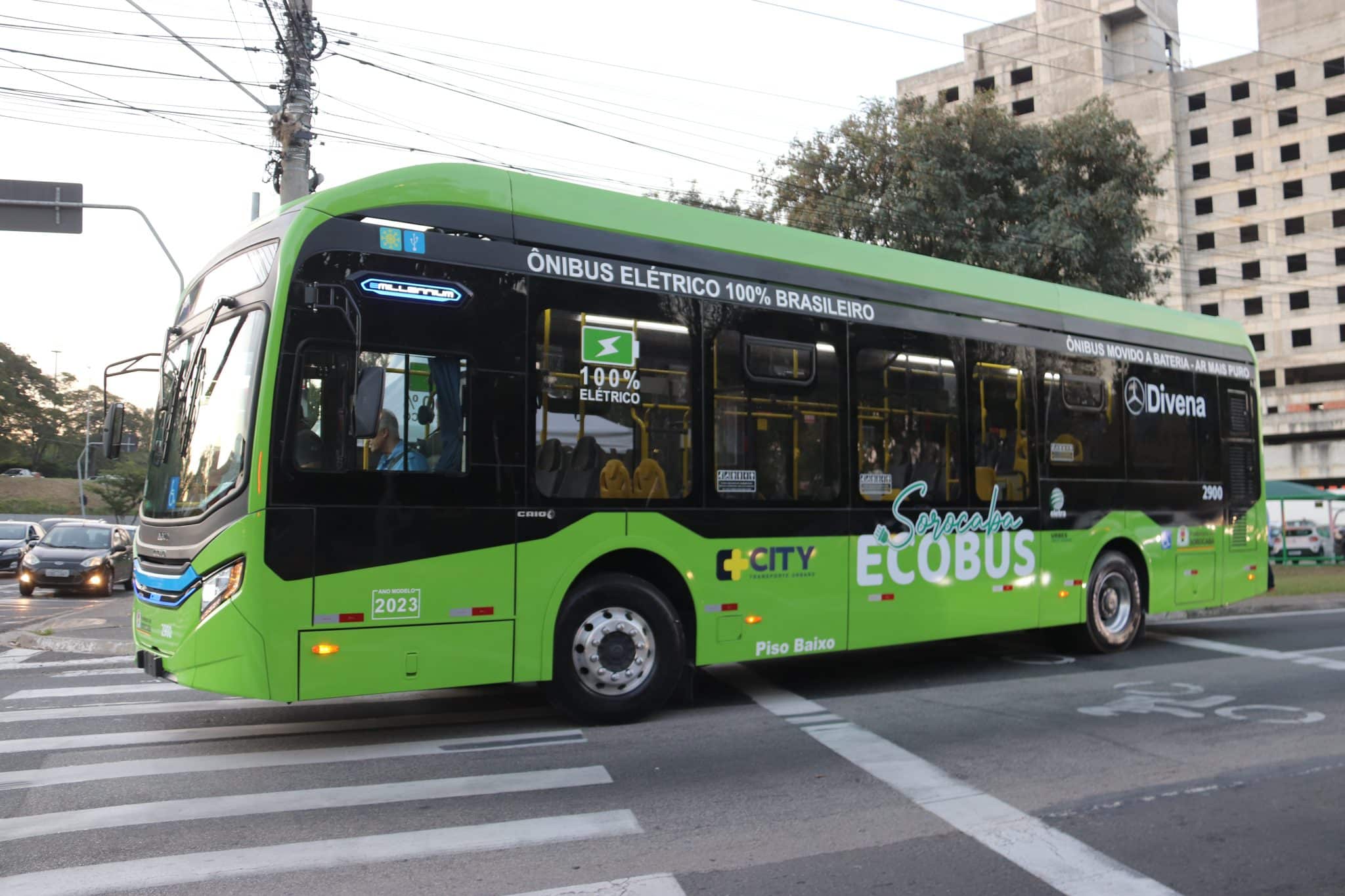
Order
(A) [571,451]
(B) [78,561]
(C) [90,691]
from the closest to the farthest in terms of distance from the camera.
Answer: (A) [571,451] → (C) [90,691] → (B) [78,561]

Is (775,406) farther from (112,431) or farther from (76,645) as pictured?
(76,645)

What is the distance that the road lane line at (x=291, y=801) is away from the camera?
4898 millimetres

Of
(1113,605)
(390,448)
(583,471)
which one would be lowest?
(1113,605)

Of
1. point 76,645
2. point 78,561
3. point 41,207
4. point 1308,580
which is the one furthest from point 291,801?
point 1308,580

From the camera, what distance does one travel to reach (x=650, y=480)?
23.7 feet

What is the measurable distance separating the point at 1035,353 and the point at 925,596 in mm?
2976

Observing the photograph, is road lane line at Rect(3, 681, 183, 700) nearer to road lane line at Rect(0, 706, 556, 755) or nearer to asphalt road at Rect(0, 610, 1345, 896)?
asphalt road at Rect(0, 610, 1345, 896)

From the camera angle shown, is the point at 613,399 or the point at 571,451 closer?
the point at 571,451

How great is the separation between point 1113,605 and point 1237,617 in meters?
5.80

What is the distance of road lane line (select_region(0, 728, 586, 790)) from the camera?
580 cm

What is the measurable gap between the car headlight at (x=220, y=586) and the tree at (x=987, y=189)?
1800 centimetres

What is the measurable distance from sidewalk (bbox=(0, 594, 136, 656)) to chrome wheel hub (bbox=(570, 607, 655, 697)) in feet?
19.7

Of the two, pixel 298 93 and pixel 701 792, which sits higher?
pixel 298 93

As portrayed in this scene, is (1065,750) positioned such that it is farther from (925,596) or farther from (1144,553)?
(1144,553)
